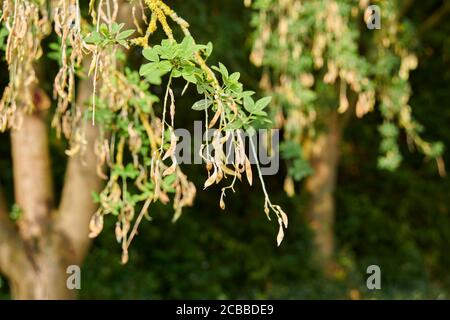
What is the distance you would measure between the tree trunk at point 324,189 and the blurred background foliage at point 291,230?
14 cm

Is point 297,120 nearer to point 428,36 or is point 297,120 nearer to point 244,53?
point 244,53

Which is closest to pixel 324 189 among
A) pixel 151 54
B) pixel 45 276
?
pixel 45 276

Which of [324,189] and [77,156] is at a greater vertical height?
[77,156]

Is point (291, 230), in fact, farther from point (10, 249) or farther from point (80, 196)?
point (10, 249)

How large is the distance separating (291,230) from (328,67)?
2599 millimetres

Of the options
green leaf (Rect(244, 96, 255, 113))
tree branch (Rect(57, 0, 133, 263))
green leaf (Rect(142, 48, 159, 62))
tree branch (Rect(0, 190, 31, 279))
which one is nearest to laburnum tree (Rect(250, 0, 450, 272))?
tree branch (Rect(57, 0, 133, 263))

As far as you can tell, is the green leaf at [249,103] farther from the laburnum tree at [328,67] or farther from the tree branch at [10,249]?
the laburnum tree at [328,67]

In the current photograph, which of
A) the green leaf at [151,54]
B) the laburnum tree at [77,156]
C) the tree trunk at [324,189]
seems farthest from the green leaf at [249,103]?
the tree trunk at [324,189]

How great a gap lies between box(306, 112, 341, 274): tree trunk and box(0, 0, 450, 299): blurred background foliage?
14 centimetres

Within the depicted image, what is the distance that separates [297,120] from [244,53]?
5.39 feet

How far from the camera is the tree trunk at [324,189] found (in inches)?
329

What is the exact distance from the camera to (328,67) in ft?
20.3

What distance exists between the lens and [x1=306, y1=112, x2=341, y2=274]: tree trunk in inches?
329

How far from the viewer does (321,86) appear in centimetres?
706
